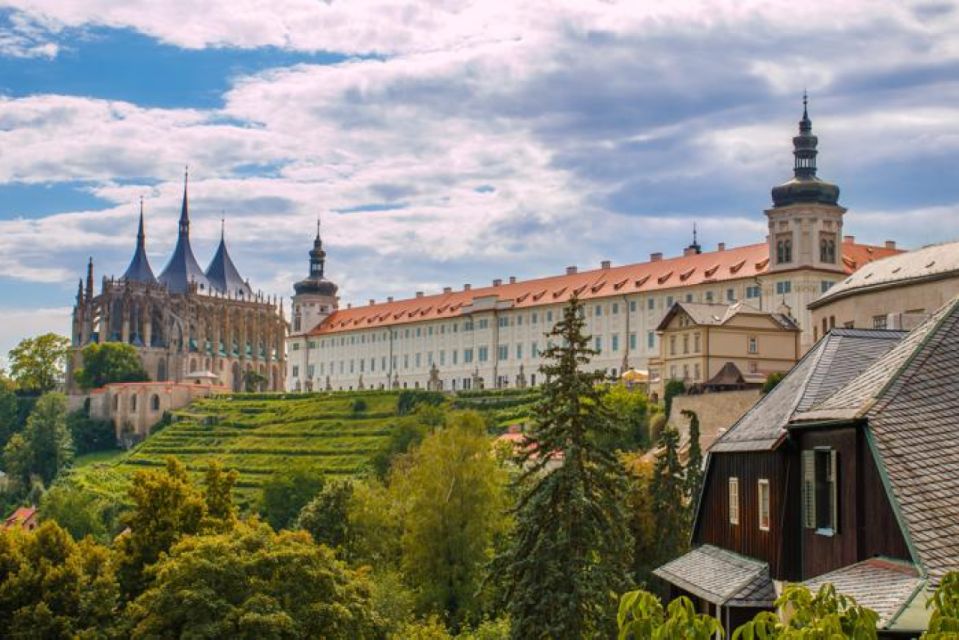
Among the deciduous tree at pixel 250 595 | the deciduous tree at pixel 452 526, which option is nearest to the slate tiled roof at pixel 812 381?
the deciduous tree at pixel 250 595

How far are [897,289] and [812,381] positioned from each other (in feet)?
103

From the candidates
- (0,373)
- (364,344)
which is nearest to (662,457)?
(364,344)

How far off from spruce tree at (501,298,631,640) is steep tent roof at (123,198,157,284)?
459ft

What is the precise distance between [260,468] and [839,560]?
8611cm

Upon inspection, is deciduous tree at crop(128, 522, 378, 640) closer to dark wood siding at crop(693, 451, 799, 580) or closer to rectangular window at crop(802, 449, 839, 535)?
dark wood siding at crop(693, 451, 799, 580)

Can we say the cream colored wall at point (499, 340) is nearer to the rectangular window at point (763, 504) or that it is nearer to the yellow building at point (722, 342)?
the yellow building at point (722, 342)

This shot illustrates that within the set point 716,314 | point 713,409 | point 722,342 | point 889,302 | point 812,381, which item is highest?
point 716,314

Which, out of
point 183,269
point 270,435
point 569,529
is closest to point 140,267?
point 183,269

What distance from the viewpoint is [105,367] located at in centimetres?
14062

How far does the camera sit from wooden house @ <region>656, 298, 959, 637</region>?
1258 centimetres

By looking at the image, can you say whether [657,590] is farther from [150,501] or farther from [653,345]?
[653,345]

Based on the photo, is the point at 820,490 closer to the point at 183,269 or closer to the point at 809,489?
the point at 809,489

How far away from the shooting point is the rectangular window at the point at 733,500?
18.6 meters

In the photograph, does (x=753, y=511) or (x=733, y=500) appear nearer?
(x=753, y=511)
